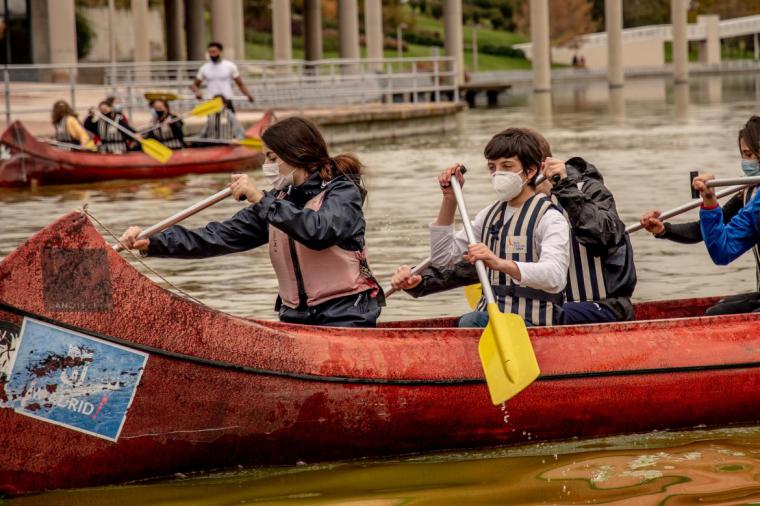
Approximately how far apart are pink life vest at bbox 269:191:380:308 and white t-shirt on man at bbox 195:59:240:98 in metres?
14.6

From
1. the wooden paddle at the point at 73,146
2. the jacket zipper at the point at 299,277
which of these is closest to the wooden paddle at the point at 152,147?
the wooden paddle at the point at 73,146

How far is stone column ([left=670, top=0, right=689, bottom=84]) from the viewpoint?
5669 centimetres

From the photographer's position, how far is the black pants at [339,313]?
587cm

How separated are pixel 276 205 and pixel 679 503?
73.4 inches

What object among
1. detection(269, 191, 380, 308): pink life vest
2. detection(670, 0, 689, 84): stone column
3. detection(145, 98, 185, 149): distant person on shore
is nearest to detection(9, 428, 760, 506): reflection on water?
detection(269, 191, 380, 308): pink life vest

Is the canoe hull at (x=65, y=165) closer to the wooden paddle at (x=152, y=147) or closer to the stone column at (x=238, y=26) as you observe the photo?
the wooden paddle at (x=152, y=147)

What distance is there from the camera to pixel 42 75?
33.1 m

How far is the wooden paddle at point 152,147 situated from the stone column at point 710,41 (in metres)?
63.0

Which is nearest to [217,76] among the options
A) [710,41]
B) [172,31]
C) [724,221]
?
[724,221]

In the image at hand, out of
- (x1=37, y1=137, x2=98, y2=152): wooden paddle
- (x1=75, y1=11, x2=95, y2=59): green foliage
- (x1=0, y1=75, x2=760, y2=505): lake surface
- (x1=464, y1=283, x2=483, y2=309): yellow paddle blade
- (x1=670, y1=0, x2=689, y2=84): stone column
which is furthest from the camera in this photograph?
(x1=670, y1=0, x2=689, y2=84): stone column

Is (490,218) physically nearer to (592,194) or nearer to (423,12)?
(592,194)

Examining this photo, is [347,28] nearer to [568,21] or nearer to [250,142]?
[250,142]

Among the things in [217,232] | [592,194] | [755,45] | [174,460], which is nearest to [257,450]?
[174,460]

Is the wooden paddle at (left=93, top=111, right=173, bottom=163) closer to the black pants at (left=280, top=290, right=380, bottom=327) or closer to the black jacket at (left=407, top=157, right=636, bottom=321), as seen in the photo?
the black jacket at (left=407, top=157, right=636, bottom=321)
